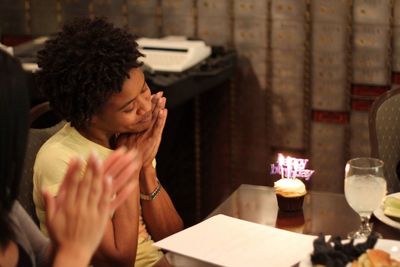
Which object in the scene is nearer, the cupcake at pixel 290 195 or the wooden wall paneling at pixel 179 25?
the cupcake at pixel 290 195

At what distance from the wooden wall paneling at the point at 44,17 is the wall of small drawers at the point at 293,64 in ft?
0.21

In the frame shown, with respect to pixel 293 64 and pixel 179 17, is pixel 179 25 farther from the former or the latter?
pixel 293 64

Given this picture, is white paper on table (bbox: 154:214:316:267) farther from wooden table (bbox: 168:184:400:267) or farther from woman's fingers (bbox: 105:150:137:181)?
woman's fingers (bbox: 105:150:137:181)

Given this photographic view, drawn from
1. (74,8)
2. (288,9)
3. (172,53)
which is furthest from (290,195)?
(74,8)

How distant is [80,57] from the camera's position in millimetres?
1817

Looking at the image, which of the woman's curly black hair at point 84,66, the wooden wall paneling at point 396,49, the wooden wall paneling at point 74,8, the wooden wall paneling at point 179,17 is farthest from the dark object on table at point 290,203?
the wooden wall paneling at point 74,8

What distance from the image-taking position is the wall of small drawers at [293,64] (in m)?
3.32

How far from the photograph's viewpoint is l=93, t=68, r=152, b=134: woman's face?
185 cm

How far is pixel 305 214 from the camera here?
1.87 metres

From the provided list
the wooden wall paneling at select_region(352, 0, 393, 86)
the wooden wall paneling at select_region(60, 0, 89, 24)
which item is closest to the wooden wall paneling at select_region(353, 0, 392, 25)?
the wooden wall paneling at select_region(352, 0, 393, 86)

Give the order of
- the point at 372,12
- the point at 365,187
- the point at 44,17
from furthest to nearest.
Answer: the point at 44,17 → the point at 372,12 → the point at 365,187

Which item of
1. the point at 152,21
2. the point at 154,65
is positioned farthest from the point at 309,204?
the point at 152,21

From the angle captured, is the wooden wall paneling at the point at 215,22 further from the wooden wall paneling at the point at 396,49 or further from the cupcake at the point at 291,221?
the cupcake at the point at 291,221

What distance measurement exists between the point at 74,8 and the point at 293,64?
114 cm
